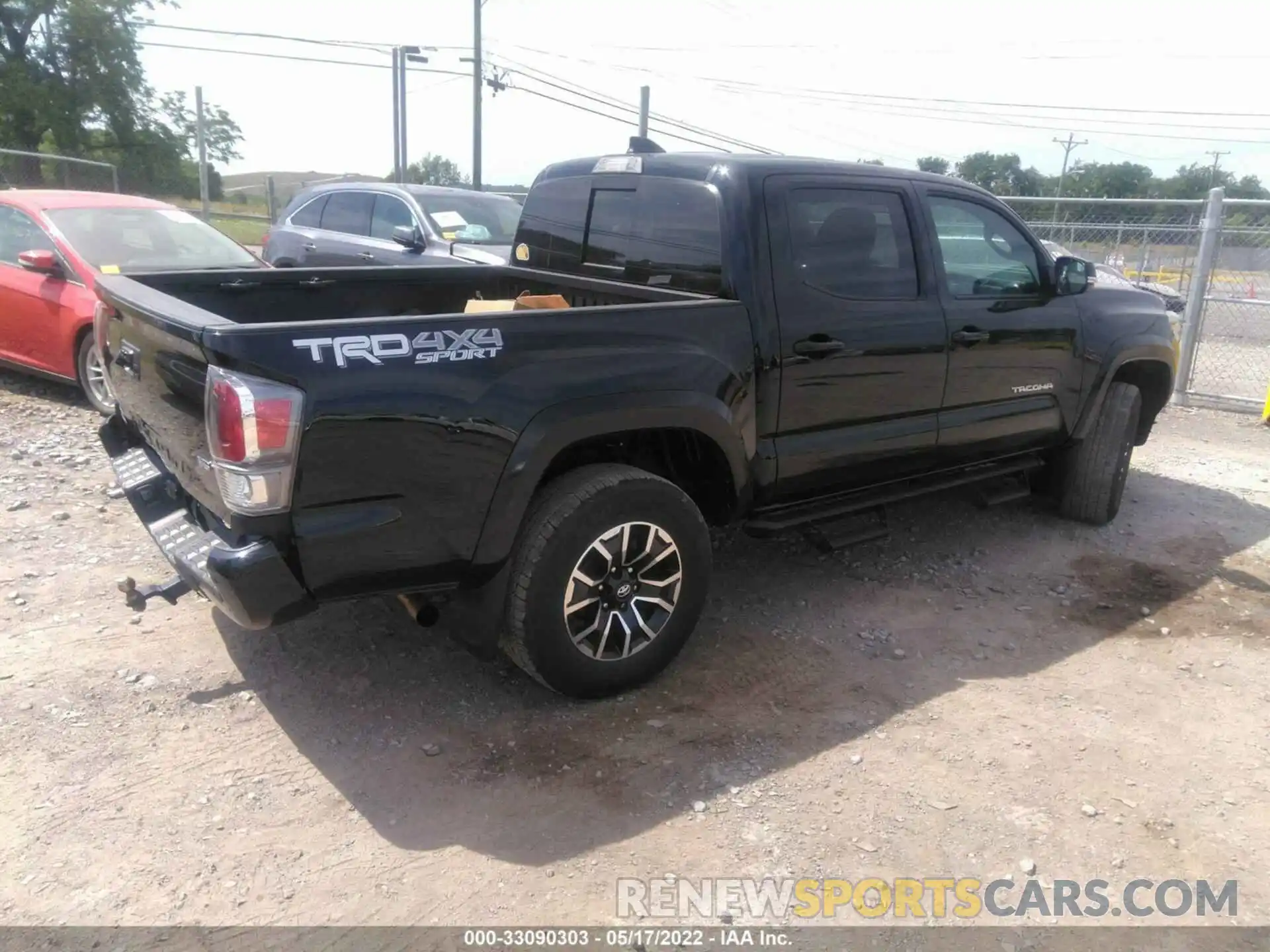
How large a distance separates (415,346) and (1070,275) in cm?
366

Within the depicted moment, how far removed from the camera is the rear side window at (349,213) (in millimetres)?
9648

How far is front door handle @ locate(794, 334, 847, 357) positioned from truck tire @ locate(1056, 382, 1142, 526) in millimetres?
2316

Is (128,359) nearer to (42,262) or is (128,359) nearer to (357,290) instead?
(357,290)

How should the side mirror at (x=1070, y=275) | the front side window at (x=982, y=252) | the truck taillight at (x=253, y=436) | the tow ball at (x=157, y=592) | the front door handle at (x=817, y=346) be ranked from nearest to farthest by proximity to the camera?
1. the truck taillight at (x=253, y=436)
2. the tow ball at (x=157, y=592)
3. the front door handle at (x=817, y=346)
4. the front side window at (x=982, y=252)
5. the side mirror at (x=1070, y=275)

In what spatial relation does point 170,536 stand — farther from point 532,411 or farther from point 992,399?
point 992,399

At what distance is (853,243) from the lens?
4.18 metres

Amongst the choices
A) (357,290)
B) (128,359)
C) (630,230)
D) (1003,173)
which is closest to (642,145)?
(630,230)

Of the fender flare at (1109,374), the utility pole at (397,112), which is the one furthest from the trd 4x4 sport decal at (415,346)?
the utility pole at (397,112)

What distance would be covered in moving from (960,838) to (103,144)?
132ft

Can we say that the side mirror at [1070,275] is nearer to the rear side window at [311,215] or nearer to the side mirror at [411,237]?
the side mirror at [411,237]

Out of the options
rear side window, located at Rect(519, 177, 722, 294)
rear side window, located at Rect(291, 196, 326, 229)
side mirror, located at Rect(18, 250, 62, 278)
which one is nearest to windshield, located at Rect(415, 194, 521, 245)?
rear side window, located at Rect(291, 196, 326, 229)

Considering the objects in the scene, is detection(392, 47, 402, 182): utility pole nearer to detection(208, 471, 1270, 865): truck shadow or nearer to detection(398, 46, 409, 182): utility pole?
detection(398, 46, 409, 182): utility pole

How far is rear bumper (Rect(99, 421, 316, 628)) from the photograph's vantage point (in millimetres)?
2773

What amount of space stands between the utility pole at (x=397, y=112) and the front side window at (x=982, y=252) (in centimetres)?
2183
